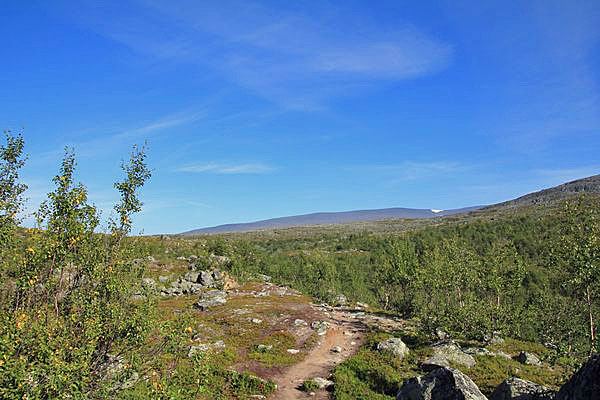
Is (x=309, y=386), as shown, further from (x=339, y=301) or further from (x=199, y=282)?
(x=199, y=282)

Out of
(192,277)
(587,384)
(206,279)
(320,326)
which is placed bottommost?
(320,326)

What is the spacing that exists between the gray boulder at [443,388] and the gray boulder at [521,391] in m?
0.78

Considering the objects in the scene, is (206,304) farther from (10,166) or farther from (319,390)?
(10,166)

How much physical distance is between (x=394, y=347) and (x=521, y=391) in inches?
706

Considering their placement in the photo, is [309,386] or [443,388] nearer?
[443,388]

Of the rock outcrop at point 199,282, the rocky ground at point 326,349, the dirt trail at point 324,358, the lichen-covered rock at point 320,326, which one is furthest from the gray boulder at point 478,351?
the rock outcrop at point 199,282

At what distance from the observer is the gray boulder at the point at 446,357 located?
26.8 metres

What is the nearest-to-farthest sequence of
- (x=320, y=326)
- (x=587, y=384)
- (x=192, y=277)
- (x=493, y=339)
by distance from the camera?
(x=587, y=384)
(x=493, y=339)
(x=320, y=326)
(x=192, y=277)

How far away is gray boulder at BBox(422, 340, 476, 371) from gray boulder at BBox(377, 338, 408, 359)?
2450 mm

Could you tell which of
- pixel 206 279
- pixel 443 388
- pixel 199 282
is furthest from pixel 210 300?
pixel 443 388

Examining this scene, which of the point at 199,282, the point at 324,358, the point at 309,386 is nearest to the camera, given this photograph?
the point at 309,386

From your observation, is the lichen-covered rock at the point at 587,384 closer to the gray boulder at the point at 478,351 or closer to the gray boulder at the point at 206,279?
the gray boulder at the point at 478,351

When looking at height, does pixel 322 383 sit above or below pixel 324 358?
above

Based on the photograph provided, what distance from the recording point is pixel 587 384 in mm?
9633
